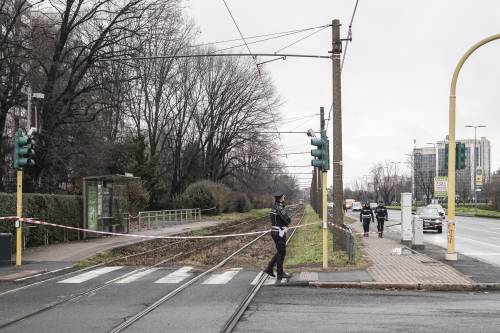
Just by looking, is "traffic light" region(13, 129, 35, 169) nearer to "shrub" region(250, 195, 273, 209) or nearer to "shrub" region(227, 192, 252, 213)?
"shrub" region(227, 192, 252, 213)

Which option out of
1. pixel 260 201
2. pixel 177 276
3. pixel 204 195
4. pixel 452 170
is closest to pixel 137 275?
pixel 177 276

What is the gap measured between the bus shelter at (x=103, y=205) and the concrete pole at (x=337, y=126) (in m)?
10.8

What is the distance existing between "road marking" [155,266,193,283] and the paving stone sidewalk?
13.7 feet

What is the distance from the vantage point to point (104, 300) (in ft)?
33.7

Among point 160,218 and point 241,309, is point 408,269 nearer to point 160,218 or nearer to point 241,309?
point 241,309

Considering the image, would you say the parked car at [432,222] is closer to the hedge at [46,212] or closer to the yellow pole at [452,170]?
the yellow pole at [452,170]

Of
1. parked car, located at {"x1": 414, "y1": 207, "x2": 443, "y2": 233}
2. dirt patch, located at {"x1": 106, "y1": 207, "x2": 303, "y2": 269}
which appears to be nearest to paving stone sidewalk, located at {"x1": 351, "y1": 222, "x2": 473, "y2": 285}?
dirt patch, located at {"x1": 106, "y1": 207, "x2": 303, "y2": 269}

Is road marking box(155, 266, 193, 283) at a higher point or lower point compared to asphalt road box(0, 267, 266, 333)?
lower

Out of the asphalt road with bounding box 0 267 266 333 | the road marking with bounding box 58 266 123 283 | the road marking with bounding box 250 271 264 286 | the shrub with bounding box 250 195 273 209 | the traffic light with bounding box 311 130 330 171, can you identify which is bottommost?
the shrub with bounding box 250 195 273 209

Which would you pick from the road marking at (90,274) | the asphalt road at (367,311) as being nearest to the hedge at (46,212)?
the road marking at (90,274)

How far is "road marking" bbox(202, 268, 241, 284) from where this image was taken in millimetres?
12664

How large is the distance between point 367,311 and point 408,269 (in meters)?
5.32

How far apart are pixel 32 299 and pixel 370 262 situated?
8742 mm

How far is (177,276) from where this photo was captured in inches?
536
